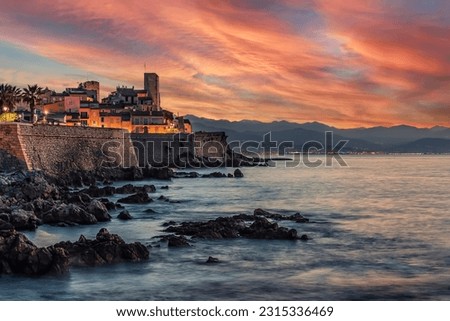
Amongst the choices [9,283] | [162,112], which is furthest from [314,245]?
[162,112]

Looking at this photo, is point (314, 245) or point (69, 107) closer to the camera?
point (314, 245)

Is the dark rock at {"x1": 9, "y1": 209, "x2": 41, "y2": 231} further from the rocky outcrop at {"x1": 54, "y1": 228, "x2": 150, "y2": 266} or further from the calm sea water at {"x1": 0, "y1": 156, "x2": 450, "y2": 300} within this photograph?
the rocky outcrop at {"x1": 54, "y1": 228, "x2": 150, "y2": 266}

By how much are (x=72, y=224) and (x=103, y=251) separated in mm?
6573

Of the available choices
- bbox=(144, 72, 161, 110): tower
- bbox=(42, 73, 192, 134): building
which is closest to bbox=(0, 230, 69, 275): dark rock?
bbox=(42, 73, 192, 134): building

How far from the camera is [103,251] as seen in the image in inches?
616

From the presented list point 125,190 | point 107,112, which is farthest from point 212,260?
point 107,112

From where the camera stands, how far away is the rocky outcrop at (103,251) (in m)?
15.2

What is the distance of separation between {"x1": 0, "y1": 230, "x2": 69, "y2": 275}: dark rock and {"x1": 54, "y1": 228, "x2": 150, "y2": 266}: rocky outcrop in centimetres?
66

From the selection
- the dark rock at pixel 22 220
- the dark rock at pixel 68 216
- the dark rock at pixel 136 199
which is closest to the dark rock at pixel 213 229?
the dark rock at pixel 68 216

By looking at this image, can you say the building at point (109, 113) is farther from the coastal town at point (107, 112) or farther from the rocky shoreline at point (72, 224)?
the rocky shoreline at point (72, 224)

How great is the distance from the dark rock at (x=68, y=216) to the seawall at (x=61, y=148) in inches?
533

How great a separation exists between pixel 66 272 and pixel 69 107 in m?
69.7
